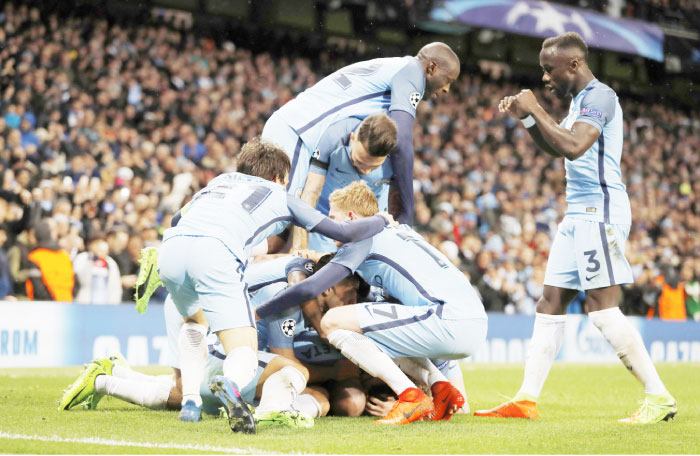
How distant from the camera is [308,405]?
542 centimetres

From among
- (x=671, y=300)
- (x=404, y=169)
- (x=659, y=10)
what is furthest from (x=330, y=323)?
(x=659, y=10)

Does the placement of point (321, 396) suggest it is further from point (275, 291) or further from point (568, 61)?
point (568, 61)

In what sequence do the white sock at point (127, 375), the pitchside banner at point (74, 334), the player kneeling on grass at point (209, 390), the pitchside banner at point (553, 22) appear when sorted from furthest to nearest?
the pitchside banner at point (553, 22) < the pitchside banner at point (74, 334) < the white sock at point (127, 375) < the player kneeling on grass at point (209, 390)

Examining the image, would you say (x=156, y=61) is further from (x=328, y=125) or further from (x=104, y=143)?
(x=328, y=125)

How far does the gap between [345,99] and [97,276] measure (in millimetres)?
5457

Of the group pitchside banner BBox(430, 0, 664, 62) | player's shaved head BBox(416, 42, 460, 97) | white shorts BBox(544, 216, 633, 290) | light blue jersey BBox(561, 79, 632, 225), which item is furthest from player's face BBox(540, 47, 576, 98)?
pitchside banner BBox(430, 0, 664, 62)

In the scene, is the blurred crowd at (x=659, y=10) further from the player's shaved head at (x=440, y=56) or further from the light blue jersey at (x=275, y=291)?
the light blue jersey at (x=275, y=291)

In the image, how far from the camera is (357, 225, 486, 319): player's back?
17.9 feet

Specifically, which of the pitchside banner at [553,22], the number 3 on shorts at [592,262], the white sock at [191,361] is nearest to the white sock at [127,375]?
the white sock at [191,361]

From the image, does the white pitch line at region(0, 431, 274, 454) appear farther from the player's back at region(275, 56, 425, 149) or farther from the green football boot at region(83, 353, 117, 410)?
the player's back at region(275, 56, 425, 149)

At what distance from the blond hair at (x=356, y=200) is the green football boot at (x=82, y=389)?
1.84 metres

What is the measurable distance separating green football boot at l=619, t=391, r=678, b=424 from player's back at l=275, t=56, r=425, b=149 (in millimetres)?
2564

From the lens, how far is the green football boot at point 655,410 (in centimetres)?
570

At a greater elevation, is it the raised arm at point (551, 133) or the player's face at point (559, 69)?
the player's face at point (559, 69)
